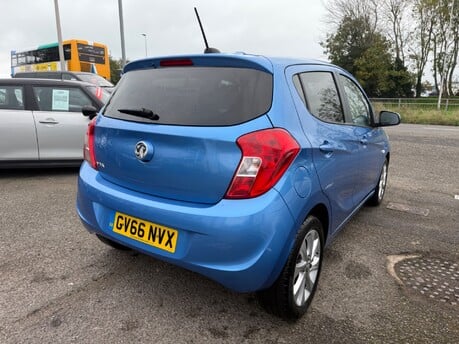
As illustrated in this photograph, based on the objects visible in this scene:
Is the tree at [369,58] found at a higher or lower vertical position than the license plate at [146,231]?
higher

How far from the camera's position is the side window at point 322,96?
260cm

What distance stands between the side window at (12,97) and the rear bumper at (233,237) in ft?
14.3

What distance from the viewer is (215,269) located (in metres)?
2.09

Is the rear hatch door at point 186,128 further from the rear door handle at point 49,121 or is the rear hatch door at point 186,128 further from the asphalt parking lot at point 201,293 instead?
the rear door handle at point 49,121

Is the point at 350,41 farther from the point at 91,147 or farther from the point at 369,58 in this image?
the point at 91,147

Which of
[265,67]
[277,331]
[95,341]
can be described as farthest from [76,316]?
[265,67]

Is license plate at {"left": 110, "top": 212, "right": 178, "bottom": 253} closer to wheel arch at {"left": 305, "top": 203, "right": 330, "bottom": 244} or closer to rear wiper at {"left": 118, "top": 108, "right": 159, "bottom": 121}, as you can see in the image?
rear wiper at {"left": 118, "top": 108, "right": 159, "bottom": 121}

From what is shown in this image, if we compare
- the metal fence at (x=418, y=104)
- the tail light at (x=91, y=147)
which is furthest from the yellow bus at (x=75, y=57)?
the tail light at (x=91, y=147)

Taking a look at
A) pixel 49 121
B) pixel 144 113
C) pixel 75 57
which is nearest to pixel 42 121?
pixel 49 121

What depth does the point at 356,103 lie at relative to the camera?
142 inches

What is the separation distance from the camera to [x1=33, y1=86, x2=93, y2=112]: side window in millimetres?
5723

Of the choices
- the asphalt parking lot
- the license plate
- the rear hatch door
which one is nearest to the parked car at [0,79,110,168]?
the asphalt parking lot

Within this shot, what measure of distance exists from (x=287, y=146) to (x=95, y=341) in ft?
5.00

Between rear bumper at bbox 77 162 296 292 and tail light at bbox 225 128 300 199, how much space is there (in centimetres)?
5
